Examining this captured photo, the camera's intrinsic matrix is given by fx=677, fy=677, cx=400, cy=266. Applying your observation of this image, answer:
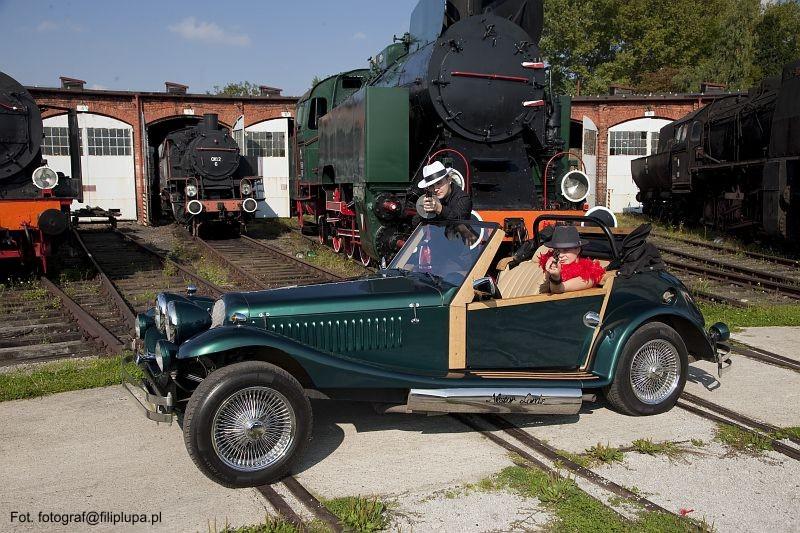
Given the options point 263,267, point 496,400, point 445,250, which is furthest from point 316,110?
point 496,400

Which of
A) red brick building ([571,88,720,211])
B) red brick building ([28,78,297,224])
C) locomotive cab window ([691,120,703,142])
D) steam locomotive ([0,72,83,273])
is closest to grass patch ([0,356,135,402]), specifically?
steam locomotive ([0,72,83,273])

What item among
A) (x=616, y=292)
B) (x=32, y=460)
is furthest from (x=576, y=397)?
(x=32, y=460)

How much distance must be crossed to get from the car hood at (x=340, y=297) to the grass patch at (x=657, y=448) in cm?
164

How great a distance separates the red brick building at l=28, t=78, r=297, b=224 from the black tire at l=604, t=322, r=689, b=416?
66.5ft

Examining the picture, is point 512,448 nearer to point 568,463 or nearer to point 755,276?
point 568,463

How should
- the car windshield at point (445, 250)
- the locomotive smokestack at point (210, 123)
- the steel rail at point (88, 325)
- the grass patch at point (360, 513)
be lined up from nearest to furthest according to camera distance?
the grass patch at point (360, 513), the car windshield at point (445, 250), the steel rail at point (88, 325), the locomotive smokestack at point (210, 123)

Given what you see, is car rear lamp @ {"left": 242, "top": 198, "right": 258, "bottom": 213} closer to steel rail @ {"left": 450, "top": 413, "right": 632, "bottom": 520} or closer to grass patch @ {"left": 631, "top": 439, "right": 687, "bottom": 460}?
steel rail @ {"left": 450, "top": 413, "right": 632, "bottom": 520}

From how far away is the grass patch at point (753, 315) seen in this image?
8430 mm

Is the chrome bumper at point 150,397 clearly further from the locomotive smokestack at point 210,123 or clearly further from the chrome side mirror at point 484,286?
the locomotive smokestack at point 210,123

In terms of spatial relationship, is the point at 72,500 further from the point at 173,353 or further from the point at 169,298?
the point at 169,298

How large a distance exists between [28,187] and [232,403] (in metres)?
9.54

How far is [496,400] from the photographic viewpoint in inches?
176

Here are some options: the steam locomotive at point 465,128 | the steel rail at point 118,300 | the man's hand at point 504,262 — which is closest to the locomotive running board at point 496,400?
the man's hand at point 504,262

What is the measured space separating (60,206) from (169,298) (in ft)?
24.6
